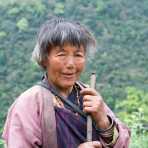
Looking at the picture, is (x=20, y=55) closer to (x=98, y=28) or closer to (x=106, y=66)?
(x=106, y=66)

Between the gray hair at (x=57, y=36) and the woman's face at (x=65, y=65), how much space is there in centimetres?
2

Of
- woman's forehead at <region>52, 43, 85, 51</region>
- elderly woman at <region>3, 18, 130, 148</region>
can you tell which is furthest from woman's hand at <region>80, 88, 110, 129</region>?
woman's forehead at <region>52, 43, 85, 51</region>

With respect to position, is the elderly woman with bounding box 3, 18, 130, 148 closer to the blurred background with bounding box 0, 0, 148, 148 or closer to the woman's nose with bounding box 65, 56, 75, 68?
the woman's nose with bounding box 65, 56, 75, 68

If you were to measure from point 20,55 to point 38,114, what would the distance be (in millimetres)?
19525

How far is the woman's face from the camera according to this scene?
72.2 inches

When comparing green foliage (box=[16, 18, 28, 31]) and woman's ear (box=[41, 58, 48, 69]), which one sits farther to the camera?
green foliage (box=[16, 18, 28, 31])

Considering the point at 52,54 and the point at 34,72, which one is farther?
the point at 34,72

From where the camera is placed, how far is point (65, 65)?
1.83m

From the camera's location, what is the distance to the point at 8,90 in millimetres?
14977

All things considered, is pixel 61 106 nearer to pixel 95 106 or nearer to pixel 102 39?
pixel 95 106

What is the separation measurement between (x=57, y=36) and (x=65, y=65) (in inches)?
3.7

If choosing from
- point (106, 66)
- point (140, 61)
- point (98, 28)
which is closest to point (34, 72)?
point (106, 66)

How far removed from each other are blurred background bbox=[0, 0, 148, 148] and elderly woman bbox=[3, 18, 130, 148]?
12873 millimetres

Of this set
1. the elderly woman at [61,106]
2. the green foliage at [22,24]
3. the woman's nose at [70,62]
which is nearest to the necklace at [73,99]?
the elderly woman at [61,106]
